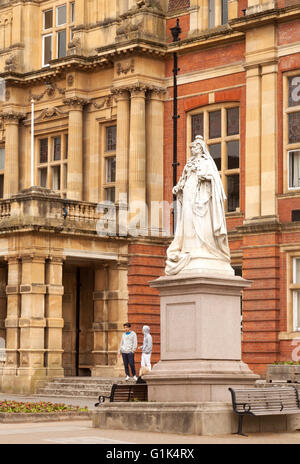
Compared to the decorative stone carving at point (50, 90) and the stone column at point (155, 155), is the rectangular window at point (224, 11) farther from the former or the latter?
the decorative stone carving at point (50, 90)

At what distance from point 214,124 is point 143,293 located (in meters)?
6.84

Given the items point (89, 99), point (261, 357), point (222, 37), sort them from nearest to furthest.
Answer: point (261, 357), point (222, 37), point (89, 99)

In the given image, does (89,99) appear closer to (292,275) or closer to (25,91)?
(25,91)

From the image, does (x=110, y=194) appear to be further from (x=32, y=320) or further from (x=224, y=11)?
(x=32, y=320)

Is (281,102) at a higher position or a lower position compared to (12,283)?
higher

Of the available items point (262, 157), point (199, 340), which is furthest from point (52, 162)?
point (199, 340)

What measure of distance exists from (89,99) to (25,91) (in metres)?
4.06

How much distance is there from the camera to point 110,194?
42.4 meters

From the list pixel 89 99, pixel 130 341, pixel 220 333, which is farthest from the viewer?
pixel 89 99

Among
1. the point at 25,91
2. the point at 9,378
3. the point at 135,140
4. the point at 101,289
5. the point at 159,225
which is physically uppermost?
the point at 25,91

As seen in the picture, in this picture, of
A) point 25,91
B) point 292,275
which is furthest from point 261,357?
point 25,91

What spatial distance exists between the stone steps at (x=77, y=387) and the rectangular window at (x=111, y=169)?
9748mm

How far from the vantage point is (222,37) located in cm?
3819

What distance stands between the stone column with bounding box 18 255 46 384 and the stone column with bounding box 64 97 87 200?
25.6 feet
